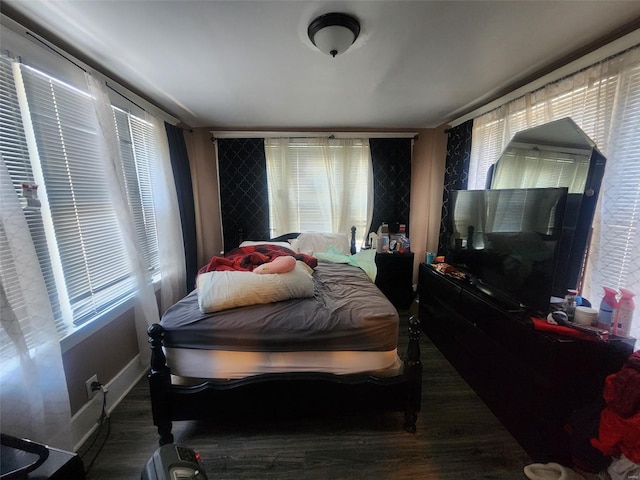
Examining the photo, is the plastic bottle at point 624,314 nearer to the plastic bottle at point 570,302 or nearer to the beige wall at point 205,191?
the plastic bottle at point 570,302

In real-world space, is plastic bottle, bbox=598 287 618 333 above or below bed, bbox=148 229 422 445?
above

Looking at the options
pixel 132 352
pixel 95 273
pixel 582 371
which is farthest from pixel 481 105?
pixel 132 352

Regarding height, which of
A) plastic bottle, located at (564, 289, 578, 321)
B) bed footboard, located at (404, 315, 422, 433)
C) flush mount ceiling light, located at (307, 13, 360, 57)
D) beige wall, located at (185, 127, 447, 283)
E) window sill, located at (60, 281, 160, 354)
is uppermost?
flush mount ceiling light, located at (307, 13, 360, 57)

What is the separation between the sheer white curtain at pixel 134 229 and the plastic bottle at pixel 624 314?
2928 millimetres

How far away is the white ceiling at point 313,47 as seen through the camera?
1.17 m

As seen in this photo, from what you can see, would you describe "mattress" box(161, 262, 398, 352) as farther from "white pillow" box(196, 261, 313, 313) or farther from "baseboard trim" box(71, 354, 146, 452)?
"baseboard trim" box(71, 354, 146, 452)

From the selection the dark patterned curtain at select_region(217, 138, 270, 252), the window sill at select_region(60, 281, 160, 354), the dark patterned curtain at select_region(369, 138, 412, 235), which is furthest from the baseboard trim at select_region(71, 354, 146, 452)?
the dark patterned curtain at select_region(369, 138, 412, 235)

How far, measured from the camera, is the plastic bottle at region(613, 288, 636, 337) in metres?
1.22

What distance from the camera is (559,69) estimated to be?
5.32 feet

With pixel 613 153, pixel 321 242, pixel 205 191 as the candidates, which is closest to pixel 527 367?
pixel 613 153

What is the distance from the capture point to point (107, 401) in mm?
1665

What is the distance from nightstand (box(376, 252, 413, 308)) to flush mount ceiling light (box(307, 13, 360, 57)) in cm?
220

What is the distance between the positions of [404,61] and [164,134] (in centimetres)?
222

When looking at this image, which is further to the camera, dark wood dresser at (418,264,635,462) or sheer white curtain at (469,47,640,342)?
sheer white curtain at (469,47,640,342)
